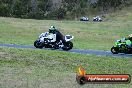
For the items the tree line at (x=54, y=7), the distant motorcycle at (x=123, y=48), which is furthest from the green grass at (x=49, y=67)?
the tree line at (x=54, y=7)

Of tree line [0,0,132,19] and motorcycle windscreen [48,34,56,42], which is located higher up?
tree line [0,0,132,19]

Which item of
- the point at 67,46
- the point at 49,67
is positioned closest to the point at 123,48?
the point at 67,46

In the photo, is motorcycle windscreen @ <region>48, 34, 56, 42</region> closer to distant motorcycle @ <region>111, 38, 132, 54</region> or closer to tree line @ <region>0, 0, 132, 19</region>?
distant motorcycle @ <region>111, 38, 132, 54</region>

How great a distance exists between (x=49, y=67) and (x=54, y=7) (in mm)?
→ 108323

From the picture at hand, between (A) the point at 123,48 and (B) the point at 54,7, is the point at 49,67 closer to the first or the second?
(A) the point at 123,48

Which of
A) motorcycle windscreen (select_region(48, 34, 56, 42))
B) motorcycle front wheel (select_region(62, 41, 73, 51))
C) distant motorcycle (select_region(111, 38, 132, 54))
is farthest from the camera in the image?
motorcycle windscreen (select_region(48, 34, 56, 42))

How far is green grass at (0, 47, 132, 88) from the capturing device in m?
18.3

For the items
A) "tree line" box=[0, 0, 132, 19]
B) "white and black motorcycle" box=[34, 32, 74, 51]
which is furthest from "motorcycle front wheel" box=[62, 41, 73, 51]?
"tree line" box=[0, 0, 132, 19]

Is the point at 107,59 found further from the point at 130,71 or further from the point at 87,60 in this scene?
the point at 130,71

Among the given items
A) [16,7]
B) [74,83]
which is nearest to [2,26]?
[74,83]

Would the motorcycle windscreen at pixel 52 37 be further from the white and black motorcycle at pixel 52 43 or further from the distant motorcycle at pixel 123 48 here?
the distant motorcycle at pixel 123 48

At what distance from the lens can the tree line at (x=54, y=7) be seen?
382 feet

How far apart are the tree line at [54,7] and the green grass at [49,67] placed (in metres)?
85.2

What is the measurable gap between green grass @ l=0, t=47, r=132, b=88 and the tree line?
8518cm
